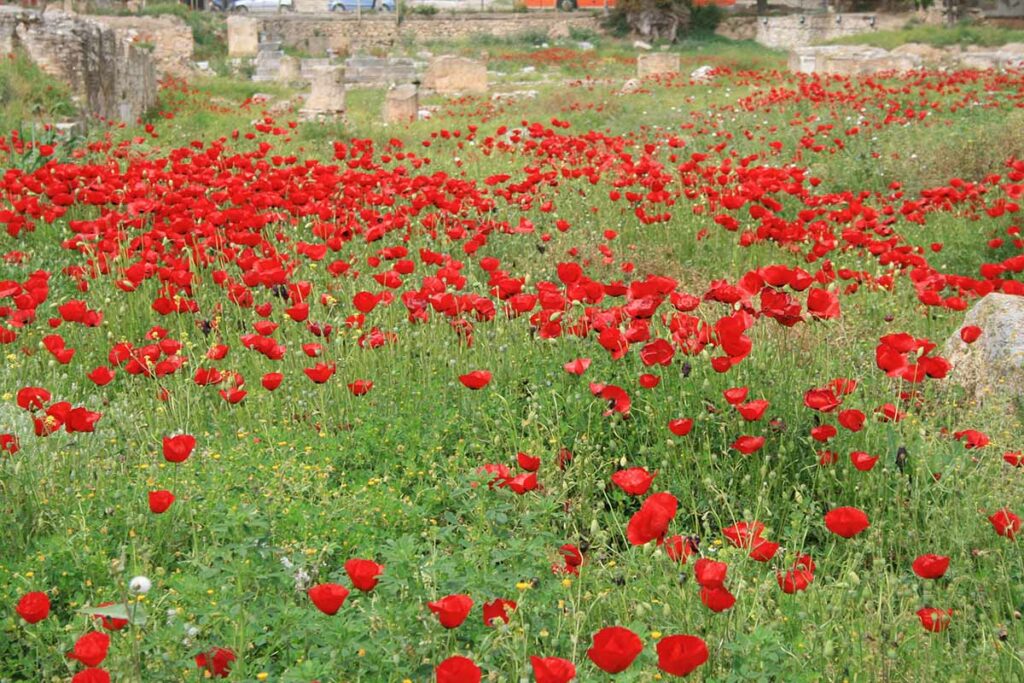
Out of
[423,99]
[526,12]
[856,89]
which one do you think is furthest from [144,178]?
[526,12]

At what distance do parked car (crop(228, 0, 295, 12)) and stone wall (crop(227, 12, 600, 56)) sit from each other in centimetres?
458

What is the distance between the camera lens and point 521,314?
4.49m

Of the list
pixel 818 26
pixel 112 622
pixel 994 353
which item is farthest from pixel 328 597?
pixel 818 26

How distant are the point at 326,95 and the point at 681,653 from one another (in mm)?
16805

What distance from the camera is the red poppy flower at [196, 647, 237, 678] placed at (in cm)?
216

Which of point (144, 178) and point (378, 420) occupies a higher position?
point (144, 178)

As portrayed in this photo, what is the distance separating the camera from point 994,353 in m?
4.34

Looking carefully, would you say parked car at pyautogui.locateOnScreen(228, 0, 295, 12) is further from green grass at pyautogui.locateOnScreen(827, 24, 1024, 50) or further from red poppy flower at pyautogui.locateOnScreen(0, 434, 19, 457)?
red poppy flower at pyautogui.locateOnScreen(0, 434, 19, 457)

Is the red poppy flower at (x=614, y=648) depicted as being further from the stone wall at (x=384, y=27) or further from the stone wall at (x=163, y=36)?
the stone wall at (x=384, y=27)

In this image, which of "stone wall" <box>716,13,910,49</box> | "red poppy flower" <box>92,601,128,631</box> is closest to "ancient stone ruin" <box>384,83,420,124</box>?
"red poppy flower" <box>92,601,128,631</box>

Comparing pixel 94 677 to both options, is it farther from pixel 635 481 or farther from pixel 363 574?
pixel 635 481

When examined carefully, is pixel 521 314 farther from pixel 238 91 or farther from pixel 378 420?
pixel 238 91

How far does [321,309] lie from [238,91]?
60.3 ft

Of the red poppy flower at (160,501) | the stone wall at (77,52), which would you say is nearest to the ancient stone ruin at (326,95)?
the stone wall at (77,52)
